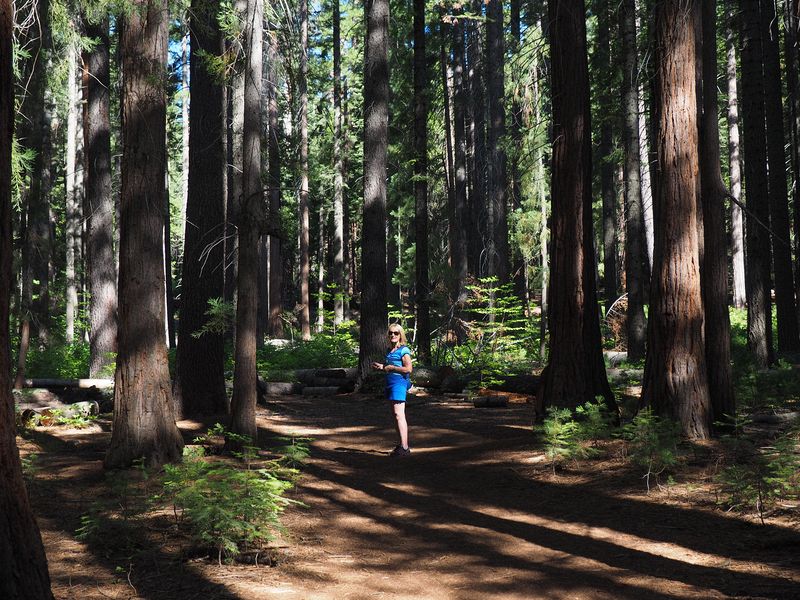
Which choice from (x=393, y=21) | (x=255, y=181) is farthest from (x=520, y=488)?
A: (x=393, y=21)

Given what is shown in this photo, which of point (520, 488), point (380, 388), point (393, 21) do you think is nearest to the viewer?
point (520, 488)

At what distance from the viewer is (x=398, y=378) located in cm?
1022

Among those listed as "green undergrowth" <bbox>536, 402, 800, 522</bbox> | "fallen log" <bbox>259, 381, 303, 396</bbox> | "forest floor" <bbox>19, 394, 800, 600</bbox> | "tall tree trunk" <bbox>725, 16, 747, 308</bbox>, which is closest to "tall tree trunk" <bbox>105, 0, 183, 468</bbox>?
"forest floor" <bbox>19, 394, 800, 600</bbox>

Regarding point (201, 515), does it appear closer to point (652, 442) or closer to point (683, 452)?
point (652, 442)

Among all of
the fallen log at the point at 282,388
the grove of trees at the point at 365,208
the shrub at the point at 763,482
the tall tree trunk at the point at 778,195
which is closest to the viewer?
the shrub at the point at 763,482

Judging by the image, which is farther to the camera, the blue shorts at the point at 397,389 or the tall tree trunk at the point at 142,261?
the blue shorts at the point at 397,389

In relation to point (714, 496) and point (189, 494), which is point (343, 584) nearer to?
point (189, 494)

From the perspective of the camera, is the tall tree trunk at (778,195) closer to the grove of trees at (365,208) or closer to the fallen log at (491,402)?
the grove of trees at (365,208)

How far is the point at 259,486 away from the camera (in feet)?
20.8

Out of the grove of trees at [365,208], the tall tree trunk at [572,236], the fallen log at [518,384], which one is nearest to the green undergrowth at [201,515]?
the grove of trees at [365,208]

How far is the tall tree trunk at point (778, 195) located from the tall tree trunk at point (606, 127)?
3.86 m

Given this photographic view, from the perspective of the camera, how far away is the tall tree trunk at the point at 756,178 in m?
15.9

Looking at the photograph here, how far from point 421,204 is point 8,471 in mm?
16629

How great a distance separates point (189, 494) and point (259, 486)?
58 centimetres
